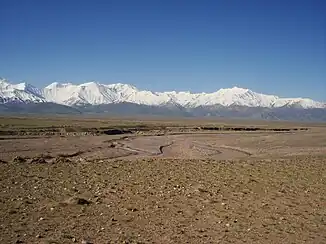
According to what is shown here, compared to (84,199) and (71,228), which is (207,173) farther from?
(71,228)

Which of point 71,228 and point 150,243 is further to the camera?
point 71,228

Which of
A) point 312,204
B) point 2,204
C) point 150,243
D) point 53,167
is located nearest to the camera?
point 150,243

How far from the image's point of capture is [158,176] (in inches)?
667

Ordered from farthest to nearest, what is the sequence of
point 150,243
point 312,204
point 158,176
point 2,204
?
point 158,176
point 312,204
point 2,204
point 150,243

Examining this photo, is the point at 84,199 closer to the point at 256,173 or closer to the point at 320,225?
the point at 320,225

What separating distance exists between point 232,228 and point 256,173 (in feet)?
26.0

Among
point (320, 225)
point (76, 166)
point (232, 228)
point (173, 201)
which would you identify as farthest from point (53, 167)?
point (320, 225)

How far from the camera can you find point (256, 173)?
58.9 ft

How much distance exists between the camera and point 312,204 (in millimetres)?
12766

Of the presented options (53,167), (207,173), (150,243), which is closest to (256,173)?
(207,173)

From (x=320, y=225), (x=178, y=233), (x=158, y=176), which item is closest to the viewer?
(x=178, y=233)

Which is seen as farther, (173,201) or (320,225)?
(173,201)

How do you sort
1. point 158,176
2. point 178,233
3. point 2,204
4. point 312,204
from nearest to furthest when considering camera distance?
point 178,233 → point 2,204 → point 312,204 → point 158,176

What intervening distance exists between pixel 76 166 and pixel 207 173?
5.84 m
